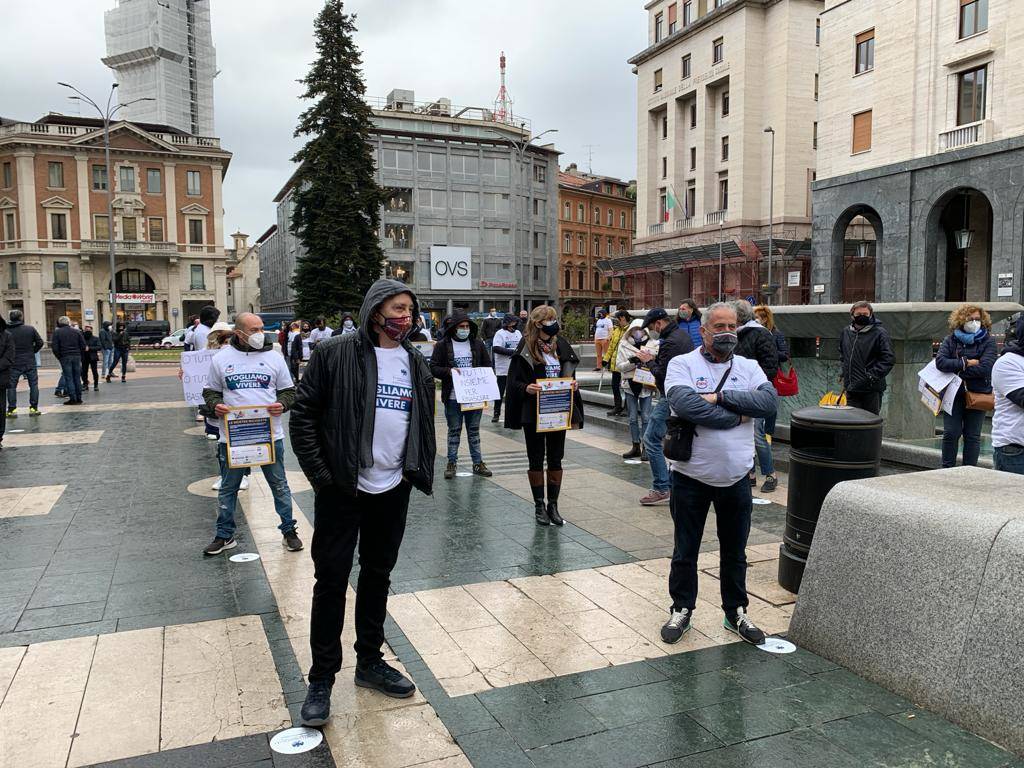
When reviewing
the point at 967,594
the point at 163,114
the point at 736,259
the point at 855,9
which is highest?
the point at 163,114

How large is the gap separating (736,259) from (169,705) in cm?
4698

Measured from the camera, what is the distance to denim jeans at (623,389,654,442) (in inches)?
377

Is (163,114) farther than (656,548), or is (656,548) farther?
(163,114)

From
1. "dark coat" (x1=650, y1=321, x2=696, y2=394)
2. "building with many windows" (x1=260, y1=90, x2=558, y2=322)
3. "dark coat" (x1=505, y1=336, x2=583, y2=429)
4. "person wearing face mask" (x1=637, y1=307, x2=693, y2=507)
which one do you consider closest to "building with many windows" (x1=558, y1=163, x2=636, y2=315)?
"building with many windows" (x1=260, y1=90, x2=558, y2=322)

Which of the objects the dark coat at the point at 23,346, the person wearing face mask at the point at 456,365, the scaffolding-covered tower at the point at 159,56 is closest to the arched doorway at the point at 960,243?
the person wearing face mask at the point at 456,365

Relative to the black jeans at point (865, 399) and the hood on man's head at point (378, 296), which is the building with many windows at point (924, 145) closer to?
the black jeans at point (865, 399)

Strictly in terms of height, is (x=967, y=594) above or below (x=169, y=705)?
above

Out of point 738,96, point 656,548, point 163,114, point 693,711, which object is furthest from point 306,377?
point 163,114

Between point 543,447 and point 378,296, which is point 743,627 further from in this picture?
point 543,447

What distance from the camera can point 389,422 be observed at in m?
3.82

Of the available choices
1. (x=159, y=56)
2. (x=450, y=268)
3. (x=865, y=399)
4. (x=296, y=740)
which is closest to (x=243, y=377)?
(x=296, y=740)

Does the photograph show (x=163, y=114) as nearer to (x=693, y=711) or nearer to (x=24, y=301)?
(x=24, y=301)

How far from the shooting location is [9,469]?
32.8 feet

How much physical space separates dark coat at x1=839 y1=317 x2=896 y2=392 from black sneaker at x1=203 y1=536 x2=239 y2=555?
6.34 m
